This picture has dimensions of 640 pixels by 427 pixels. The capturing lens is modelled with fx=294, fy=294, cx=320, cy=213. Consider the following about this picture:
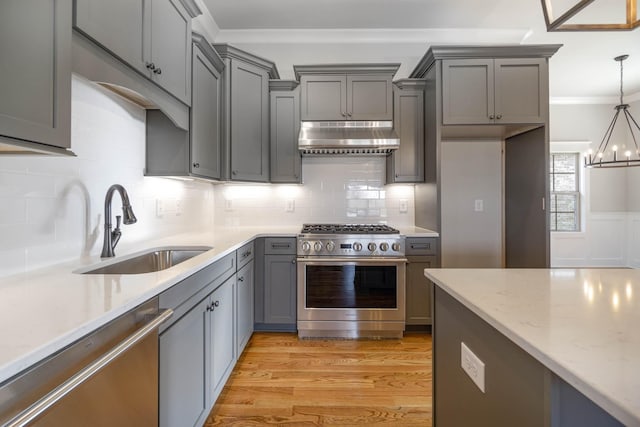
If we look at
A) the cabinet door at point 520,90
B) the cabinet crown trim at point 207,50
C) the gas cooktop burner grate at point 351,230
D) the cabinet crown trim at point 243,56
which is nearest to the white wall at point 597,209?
the cabinet door at point 520,90

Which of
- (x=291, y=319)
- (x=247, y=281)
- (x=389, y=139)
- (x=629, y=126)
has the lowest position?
(x=291, y=319)

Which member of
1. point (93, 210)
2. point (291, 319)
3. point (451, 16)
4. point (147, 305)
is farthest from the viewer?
point (451, 16)

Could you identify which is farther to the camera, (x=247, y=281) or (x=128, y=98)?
(x=247, y=281)

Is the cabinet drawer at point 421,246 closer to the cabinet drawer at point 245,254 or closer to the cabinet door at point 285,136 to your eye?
the cabinet door at point 285,136

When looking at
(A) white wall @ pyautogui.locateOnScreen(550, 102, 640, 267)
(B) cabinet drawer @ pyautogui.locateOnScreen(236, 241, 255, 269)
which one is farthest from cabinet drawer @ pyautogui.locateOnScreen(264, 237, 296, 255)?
(A) white wall @ pyautogui.locateOnScreen(550, 102, 640, 267)

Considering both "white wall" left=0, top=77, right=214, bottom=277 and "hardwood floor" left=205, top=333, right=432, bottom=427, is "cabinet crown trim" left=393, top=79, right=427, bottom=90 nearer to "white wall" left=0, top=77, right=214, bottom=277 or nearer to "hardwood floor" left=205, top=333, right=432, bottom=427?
"white wall" left=0, top=77, right=214, bottom=277

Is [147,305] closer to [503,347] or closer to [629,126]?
[503,347]

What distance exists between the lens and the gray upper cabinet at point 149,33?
3.85 ft

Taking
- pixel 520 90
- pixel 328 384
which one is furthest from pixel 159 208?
pixel 520 90

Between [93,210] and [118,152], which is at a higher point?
[118,152]

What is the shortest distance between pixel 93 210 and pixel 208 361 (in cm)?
101

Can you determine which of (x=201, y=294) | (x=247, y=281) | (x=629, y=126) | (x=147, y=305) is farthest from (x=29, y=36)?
(x=629, y=126)

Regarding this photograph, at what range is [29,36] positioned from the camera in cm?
85

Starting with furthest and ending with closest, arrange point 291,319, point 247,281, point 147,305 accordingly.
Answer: point 291,319 < point 247,281 < point 147,305
